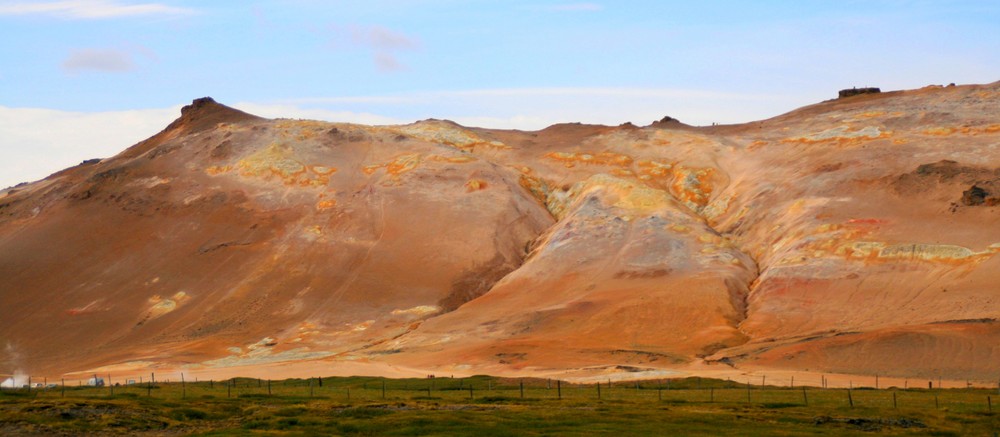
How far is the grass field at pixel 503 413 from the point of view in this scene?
192 feet

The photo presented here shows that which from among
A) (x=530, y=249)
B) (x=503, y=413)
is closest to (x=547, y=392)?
(x=503, y=413)

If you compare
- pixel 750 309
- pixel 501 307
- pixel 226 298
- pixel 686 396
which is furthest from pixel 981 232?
pixel 226 298

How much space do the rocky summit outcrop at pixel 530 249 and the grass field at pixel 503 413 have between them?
24557 mm

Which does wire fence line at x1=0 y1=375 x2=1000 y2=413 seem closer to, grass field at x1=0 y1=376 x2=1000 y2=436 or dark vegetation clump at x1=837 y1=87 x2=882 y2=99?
grass field at x1=0 y1=376 x2=1000 y2=436

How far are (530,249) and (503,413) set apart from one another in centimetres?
8161

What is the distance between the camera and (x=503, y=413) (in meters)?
63.1

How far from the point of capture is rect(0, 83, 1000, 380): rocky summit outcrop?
365 ft

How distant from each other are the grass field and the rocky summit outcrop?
2456 cm

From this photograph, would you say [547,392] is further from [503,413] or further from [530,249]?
[530,249]

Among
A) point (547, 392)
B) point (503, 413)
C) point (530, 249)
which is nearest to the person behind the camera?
point (503, 413)

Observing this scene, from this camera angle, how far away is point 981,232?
390ft

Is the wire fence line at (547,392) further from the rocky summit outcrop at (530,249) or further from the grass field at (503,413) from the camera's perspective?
the rocky summit outcrop at (530,249)

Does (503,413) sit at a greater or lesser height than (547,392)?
greater

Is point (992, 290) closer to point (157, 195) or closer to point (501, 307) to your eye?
point (501, 307)
